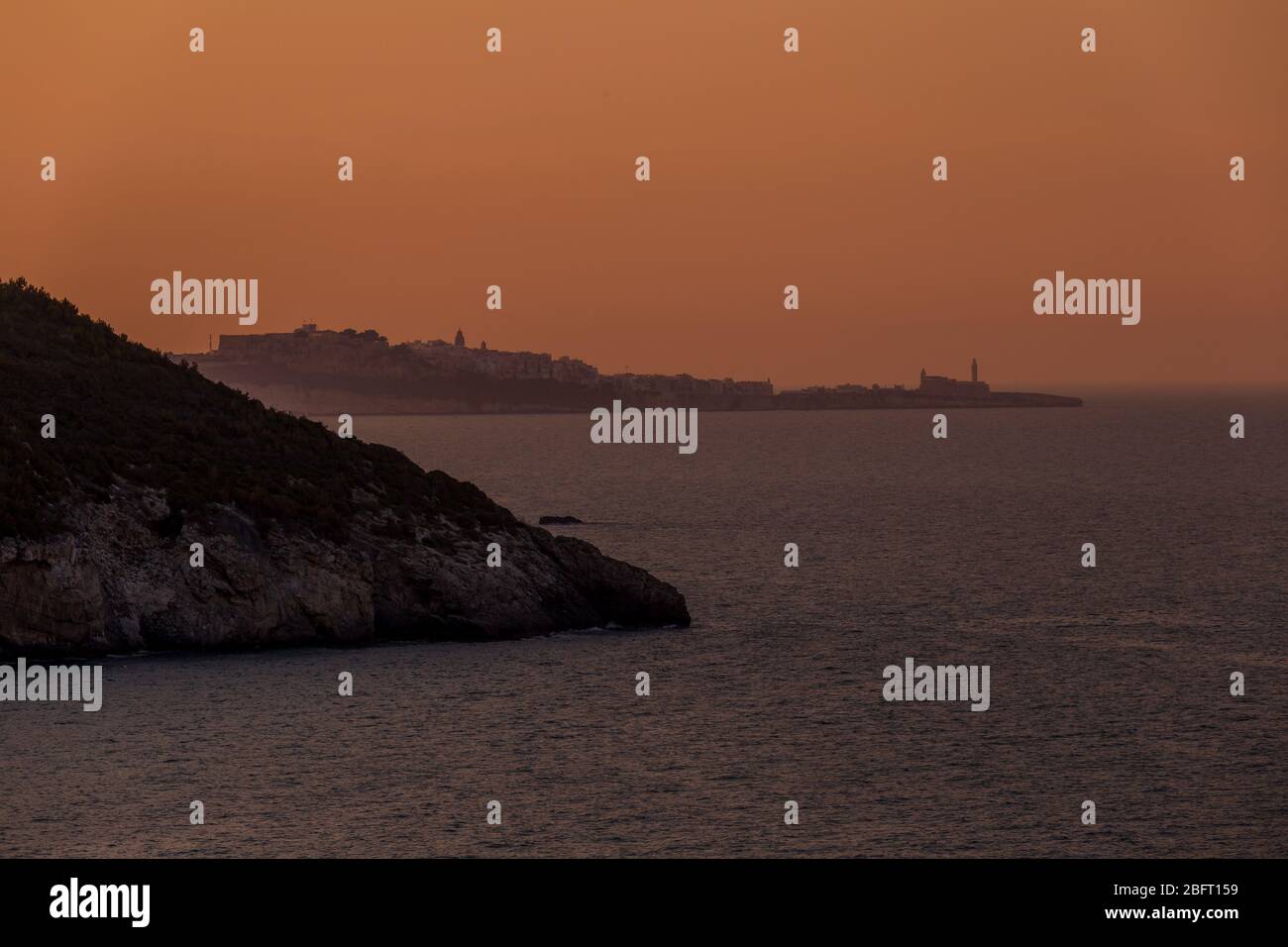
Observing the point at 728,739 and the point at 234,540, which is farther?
the point at 234,540

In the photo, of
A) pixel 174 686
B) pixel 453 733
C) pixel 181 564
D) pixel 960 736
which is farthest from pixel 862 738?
pixel 181 564

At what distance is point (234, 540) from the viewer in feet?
174

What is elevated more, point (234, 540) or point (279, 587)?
point (234, 540)

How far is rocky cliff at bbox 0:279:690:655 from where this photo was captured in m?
50.0

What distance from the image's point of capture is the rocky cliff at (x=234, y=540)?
4997cm

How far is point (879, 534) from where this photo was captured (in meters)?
103
